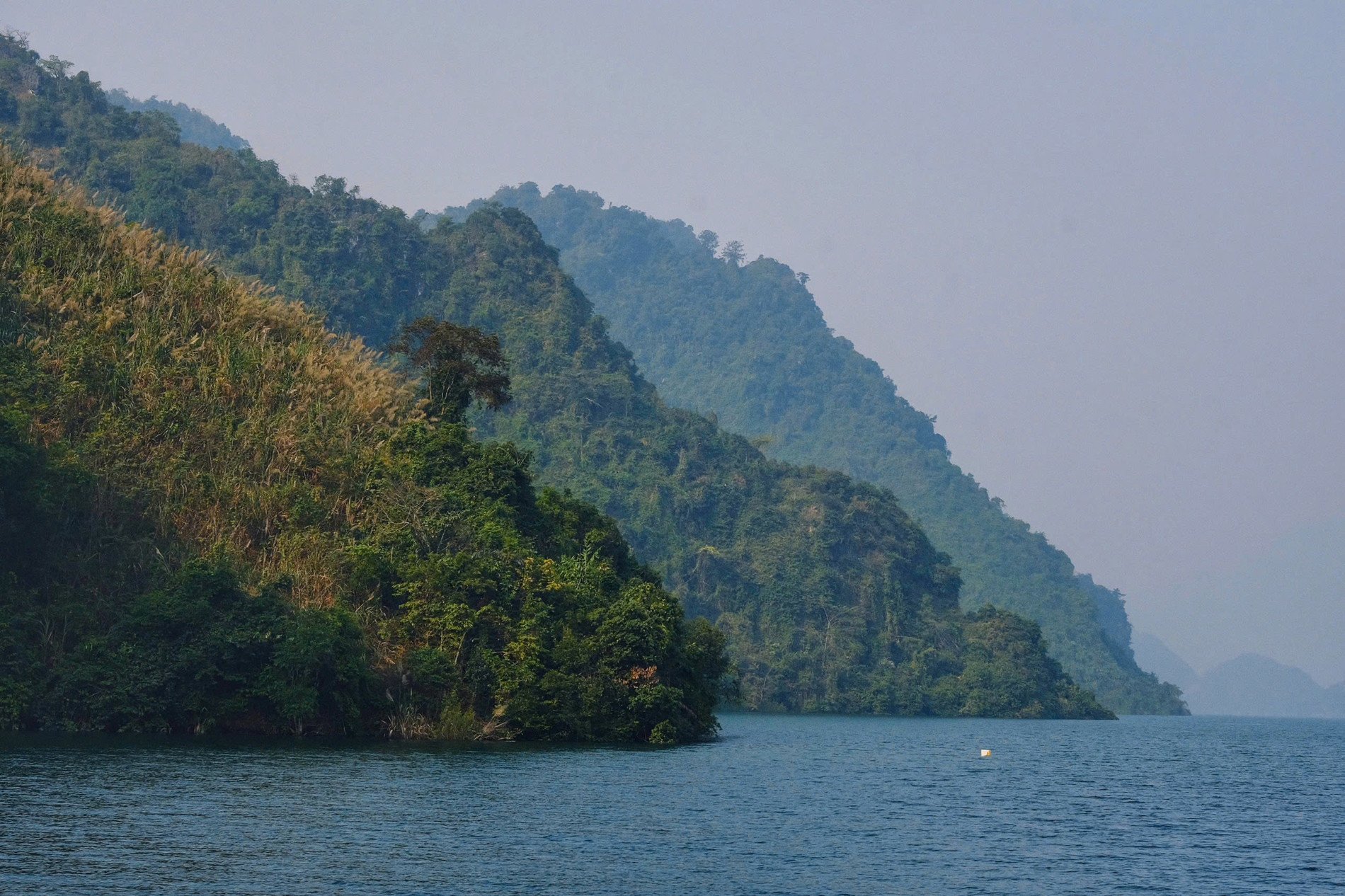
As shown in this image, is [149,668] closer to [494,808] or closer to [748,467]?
[494,808]

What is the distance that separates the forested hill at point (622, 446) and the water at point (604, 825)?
74.1m

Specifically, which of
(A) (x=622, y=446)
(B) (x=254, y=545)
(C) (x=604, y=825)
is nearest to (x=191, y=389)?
(B) (x=254, y=545)

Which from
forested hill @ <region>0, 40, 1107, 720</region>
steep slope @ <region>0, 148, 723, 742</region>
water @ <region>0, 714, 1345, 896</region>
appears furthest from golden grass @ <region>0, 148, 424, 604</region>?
forested hill @ <region>0, 40, 1107, 720</region>

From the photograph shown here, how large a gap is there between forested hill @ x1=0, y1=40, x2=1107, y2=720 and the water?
74101 millimetres

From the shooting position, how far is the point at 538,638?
48406mm

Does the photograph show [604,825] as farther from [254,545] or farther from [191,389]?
[191,389]

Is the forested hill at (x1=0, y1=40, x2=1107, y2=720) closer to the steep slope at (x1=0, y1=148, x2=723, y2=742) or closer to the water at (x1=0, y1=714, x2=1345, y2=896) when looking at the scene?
the steep slope at (x1=0, y1=148, x2=723, y2=742)

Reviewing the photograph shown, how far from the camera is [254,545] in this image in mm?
48781

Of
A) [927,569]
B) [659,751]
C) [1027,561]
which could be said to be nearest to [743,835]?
[659,751]

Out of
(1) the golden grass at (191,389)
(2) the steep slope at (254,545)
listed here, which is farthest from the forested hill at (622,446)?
(2) the steep slope at (254,545)

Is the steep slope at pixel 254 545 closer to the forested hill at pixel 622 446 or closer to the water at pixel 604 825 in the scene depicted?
the water at pixel 604 825

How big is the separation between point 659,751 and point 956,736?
35189mm

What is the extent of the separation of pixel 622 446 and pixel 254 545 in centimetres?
8690

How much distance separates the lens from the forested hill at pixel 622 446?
401ft
